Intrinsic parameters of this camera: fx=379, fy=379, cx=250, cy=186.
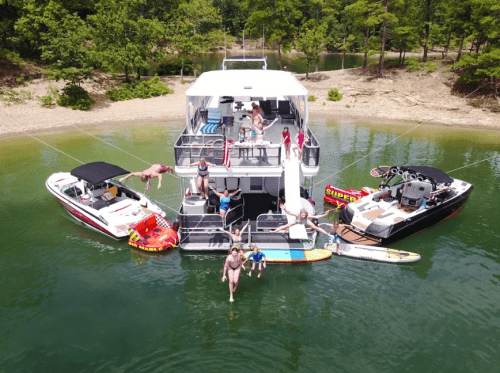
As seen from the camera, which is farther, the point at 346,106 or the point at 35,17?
the point at 346,106

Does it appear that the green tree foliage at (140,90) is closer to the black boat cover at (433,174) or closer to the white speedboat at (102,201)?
the white speedboat at (102,201)

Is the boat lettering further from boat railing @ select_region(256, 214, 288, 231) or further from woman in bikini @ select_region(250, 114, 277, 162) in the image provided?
boat railing @ select_region(256, 214, 288, 231)

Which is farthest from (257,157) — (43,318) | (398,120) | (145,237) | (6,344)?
(398,120)

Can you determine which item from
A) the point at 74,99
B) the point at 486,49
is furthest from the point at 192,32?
the point at 486,49

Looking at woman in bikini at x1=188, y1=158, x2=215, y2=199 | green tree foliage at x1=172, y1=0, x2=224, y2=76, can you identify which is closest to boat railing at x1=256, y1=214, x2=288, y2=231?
woman in bikini at x1=188, y1=158, x2=215, y2=199

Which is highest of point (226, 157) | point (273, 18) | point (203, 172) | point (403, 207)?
point (273, 18)

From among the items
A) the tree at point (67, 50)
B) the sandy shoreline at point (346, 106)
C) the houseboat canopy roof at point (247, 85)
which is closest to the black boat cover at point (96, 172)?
the houseboat canopy roof at point (247, 85)

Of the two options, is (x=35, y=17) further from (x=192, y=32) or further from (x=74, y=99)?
(x=192, y=32)
